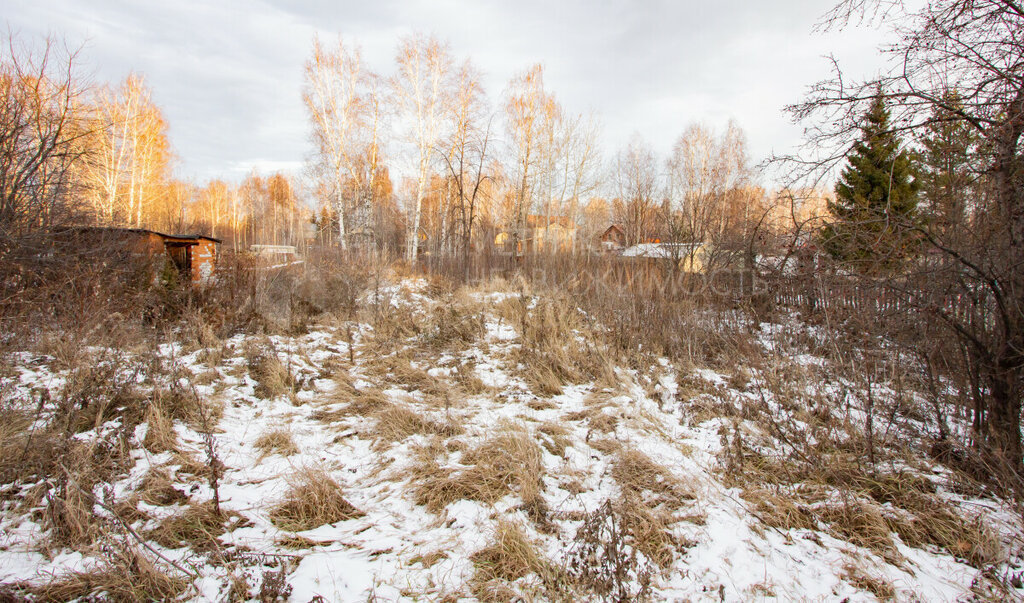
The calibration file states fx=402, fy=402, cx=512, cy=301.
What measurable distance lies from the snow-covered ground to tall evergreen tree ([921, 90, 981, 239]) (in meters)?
2.07

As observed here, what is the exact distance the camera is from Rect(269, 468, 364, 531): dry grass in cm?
253

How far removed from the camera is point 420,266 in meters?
15.1

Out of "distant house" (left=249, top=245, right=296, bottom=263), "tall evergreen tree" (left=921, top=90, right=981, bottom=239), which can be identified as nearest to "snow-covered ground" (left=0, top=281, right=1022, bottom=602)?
"tall evergreen tree" (left=921, top=90, right=981, bottom=239)

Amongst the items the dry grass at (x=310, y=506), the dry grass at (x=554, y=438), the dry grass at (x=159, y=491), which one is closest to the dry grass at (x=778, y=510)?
the dry grass at (x=554, y=438)

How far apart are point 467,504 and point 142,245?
9523 millimetres

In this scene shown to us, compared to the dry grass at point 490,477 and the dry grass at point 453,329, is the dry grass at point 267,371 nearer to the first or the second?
the dry grass at point 453,329

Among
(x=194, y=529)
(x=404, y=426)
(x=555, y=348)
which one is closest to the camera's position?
(x=194, y=529)

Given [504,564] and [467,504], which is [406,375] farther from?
[504,564]

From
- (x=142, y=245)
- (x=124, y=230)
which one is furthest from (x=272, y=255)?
(x=124, y=230)

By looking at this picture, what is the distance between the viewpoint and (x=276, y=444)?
11.5 ft

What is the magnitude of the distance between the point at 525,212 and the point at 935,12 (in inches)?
714

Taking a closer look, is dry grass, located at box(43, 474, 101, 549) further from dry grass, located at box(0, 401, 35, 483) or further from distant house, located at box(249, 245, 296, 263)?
distant house, located at box(249, 245, 296, 263)

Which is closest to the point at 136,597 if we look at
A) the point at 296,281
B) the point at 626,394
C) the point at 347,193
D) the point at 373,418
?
the point at 373,418

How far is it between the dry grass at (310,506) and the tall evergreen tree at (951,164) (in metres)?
4.77
